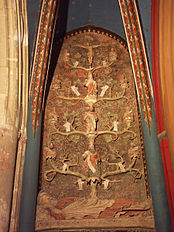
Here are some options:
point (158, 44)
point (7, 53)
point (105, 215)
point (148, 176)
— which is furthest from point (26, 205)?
point (158, 44)

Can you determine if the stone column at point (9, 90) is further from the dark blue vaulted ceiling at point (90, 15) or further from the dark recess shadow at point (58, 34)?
the dark blue vaulted ceiling at point (90, 15)

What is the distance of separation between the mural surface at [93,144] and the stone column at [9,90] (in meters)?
1.02

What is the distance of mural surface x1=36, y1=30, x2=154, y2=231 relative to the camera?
5.79 metres

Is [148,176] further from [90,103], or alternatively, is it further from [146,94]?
[90,103]

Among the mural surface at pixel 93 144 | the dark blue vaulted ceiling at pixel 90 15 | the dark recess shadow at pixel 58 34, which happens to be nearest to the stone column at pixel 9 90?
the mural surface at pixel 93 144

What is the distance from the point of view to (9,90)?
19.6ft

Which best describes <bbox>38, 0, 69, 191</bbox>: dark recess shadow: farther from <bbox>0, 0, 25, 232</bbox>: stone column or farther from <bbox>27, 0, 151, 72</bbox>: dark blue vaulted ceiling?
<bbox>0, 0, 25, 232</bbox>: stone column

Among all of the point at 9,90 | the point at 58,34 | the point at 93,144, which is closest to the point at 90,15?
the point at 58,34

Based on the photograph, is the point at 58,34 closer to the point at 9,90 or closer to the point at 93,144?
the point at 9,90

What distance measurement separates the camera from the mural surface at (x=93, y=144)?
5.79 m

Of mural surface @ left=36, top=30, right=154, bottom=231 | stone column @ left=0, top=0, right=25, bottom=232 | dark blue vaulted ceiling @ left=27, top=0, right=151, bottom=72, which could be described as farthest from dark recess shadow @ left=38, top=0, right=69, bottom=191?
stone column @ left=0, top=0, right=25, bottom=232

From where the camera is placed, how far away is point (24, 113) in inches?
248

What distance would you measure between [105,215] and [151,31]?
3805 mm

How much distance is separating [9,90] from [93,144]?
212 centimetres
